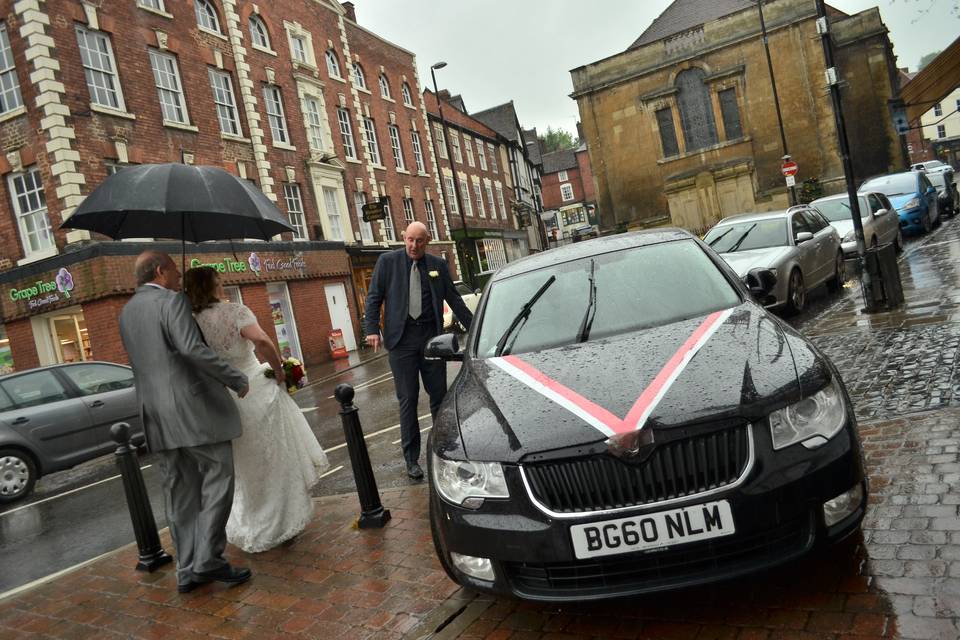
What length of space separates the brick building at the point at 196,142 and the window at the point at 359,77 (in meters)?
0.16

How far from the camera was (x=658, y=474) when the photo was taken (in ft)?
8.63

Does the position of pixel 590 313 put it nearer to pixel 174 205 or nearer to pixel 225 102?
pixel 174 205

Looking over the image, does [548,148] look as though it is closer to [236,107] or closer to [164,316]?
[236,107]

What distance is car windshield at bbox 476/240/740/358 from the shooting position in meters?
3.83

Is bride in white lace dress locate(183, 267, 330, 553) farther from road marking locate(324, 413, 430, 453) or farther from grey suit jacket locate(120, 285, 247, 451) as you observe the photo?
road marking locate(324, 413, 430, 453)

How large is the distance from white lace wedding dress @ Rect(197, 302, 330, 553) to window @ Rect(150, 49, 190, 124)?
1748 centimetres

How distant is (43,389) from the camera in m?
9.11

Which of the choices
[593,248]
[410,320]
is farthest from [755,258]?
[410,320]

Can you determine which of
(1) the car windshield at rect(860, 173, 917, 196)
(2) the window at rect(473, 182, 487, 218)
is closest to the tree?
(2) the window at rect(473, 182, 487, 218)

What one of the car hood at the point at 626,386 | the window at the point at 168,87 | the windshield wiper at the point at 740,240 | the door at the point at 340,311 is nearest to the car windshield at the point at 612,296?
the car hood at the point at 626,386

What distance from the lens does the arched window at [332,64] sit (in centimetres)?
2831

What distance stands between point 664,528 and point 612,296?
5.72 feet

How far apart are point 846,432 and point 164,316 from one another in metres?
3.49

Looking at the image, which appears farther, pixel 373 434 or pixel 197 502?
pixel 373 434
